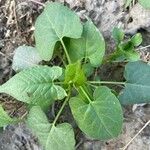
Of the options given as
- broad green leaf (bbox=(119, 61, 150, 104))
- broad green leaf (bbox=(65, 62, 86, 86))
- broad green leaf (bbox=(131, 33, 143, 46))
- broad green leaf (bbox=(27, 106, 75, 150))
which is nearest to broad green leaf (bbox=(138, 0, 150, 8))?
broad green leaf (bbox=(131, 33, 143, 46))

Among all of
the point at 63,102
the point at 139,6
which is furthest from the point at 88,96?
the point at 139,6

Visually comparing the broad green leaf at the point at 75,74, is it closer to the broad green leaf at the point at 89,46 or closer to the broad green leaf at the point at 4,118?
the broad green leaf at the point at 89,46

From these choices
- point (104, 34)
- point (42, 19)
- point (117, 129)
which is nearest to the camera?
point (117, 129)

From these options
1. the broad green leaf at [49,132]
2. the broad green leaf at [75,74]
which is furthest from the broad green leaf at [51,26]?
the broad green leaf at [49,132]

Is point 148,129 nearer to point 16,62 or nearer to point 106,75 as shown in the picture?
point 106,75

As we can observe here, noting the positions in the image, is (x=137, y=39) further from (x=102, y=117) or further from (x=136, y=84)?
(x=102, y=117)

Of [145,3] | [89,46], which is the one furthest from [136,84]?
[145,3]

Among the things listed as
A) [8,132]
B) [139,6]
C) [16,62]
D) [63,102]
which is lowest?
[8,132]
